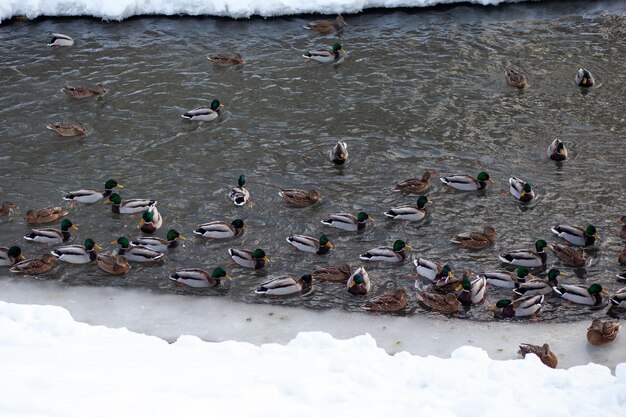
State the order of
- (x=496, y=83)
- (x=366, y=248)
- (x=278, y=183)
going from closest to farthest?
(x=366, y=248) < (x=278, y=183) < (x=496, y=83)

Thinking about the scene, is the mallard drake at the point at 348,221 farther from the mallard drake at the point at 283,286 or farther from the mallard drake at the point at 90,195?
the mallard drake at the point at 90,195

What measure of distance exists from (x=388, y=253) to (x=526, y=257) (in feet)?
6.05

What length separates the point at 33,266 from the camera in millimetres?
12633

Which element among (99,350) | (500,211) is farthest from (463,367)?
(500,211)

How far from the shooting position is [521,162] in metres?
15.1

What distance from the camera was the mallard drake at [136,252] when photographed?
12.9 m

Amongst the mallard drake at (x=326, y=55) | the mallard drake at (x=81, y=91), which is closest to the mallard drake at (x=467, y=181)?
the mallard drake at (x=326, y=55)

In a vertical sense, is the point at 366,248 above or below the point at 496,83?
below

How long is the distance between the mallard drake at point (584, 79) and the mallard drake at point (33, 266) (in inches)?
387

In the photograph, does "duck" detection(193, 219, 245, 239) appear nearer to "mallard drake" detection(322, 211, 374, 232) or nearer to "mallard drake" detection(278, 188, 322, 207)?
"mallard drake" detection(278, 188, 322, 207)

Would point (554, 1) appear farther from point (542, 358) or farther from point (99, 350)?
point (99, 350)

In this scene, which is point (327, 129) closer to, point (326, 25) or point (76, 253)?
point (326, 25)

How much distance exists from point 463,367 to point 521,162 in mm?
6216

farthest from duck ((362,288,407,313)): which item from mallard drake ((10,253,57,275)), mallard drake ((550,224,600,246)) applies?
mallard drake ((10,253,57,275))
